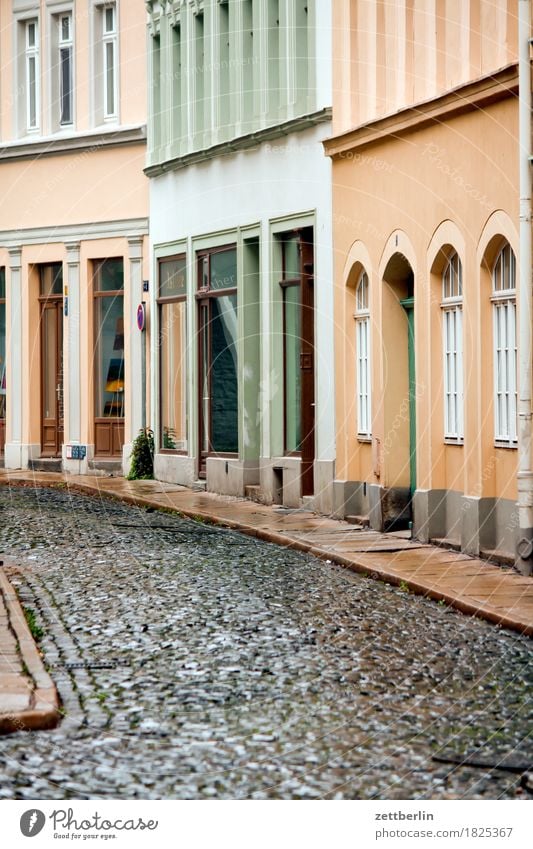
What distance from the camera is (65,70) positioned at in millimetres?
31438

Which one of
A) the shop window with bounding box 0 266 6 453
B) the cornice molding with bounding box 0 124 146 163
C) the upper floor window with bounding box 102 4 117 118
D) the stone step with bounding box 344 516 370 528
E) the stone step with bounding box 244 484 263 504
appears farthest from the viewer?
the shop window with bounding box 0 266 6 453

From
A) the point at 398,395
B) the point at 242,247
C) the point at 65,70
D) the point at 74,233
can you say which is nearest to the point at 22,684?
the point at 398,395

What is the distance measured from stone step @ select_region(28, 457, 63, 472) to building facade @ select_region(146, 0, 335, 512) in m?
3.40

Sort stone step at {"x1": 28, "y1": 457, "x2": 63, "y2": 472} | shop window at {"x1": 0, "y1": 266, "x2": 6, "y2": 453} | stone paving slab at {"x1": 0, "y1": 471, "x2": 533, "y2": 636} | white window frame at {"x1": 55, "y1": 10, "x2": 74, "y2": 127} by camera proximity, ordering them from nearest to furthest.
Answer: stone paving slab at {"x1": 0, "y1": 471, "x2": 533, "y2": 636} < white window frame at {"x1": 55, "y1": 10, "x2": 74, "y2": 127} < stone step at {"x1": 28, "y1": 457, "x2": 63, "y2": 472} < shop window at {"x1": 0, "y1": 266, "x2": 6, "y2": 453}

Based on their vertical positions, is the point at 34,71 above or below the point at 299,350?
above

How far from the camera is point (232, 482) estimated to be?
25.1 meters

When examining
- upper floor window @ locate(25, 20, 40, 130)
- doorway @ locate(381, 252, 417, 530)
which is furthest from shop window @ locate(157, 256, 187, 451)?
doorway @ locate(381, 252, 417, 530)

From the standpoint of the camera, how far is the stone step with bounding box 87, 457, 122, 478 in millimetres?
30125

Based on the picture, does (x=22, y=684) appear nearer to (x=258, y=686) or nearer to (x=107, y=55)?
(x=258, y=686)

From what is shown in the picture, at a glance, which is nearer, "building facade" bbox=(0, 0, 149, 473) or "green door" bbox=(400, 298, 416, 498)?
"green door" bbox=(400, 298, 416, 498)

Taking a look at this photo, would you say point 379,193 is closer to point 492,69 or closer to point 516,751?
point 492,69

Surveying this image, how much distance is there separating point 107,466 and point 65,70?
7443 millimetres

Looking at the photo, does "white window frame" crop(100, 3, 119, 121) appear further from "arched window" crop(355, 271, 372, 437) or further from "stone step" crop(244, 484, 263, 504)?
"arched window" crop(355, 271, 372, 437)

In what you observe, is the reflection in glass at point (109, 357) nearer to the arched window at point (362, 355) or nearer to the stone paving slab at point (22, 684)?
the arched window at point (362, 355)
